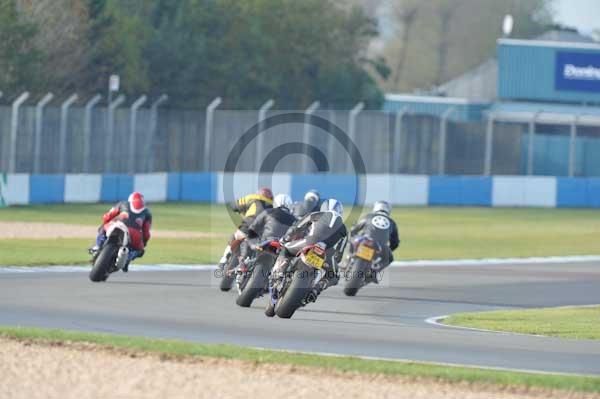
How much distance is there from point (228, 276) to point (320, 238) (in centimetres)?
331

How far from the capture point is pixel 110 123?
35344 mm

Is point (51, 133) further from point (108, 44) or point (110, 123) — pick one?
point (108, 44)

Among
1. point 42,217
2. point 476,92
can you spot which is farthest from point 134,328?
point 476,92

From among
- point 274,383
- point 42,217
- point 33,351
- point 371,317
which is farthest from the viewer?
point 42,217

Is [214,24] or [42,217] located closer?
[42,217]

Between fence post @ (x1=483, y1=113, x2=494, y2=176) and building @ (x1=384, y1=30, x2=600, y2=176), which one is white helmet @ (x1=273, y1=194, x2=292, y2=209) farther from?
building @ (x1=384, y1=30, x2=600, y2=176)

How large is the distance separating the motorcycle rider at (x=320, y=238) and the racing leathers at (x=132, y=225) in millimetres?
3580

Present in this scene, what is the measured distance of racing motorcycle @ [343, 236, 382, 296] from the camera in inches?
700

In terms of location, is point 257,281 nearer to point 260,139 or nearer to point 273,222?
point 273,222

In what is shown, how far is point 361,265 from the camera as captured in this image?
17.8 meters

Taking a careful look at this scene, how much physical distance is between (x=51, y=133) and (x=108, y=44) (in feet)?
32.2

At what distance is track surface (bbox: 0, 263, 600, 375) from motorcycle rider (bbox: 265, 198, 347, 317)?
1.43 feet

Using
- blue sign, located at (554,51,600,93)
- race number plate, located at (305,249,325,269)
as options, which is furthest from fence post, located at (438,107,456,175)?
race number plate, located at (305,249,325,269)

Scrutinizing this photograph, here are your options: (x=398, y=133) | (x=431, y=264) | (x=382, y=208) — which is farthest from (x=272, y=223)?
(x=398, y=133)
